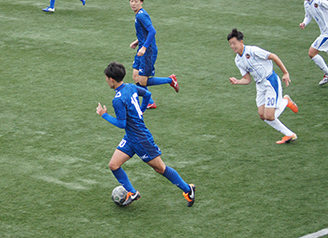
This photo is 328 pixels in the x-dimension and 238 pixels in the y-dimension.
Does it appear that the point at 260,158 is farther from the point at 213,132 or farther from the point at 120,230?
the point at 120,230

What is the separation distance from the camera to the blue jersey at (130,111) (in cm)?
495

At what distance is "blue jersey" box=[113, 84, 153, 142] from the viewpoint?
4949 millimetres

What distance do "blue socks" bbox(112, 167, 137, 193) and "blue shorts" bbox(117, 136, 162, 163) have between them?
0.80 feet

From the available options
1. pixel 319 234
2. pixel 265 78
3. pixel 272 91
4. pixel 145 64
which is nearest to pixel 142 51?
pixel 145 64

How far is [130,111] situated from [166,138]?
7.12 feet

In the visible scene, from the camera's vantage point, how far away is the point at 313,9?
861 centimetres

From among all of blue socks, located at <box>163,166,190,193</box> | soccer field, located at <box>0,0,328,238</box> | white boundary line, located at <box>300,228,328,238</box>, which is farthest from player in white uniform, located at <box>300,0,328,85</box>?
blue socks, located at <box>163,166,190,193</box>

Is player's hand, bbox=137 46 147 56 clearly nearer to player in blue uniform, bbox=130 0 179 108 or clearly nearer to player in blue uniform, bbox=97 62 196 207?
player in blue uniform, bbox=130 0 179 108

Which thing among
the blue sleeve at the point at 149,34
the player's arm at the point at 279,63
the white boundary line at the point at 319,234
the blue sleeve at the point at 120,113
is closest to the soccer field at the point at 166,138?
the white boundary line at the point at 319,234

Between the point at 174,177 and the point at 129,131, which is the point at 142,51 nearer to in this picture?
the point at 129,131

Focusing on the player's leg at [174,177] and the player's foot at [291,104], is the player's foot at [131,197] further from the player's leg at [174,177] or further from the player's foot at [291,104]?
the player's foot at [291,104]

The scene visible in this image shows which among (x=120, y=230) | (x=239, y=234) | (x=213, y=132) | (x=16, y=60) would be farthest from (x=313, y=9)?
(x=16, y=60)

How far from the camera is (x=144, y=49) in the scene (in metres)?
7.38

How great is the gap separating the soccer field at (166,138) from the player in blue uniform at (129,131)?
31 centimetres
